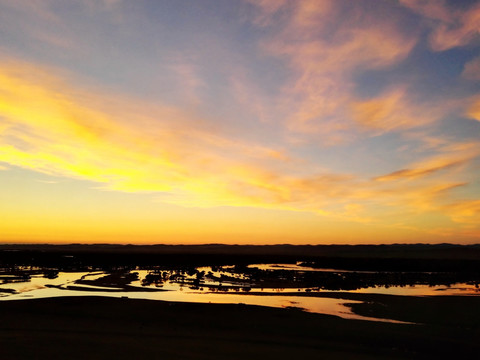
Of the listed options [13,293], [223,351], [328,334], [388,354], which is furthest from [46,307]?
[388,354]

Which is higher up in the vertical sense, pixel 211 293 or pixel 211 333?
pixel 211 293

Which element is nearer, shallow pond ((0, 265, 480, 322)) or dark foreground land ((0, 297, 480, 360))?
dark foreground land ((0, 297, 480, 360))

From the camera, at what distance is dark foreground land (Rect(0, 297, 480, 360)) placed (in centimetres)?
1510

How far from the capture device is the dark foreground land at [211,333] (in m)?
15.1

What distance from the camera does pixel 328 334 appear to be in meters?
19.5

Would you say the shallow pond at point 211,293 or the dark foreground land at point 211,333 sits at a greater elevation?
the shallow pond at point 211,293

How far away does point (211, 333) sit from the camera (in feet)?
63.3

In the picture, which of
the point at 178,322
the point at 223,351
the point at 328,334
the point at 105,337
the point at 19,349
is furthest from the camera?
the point at 178,322

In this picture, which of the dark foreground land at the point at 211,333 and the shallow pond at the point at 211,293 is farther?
the shallow pond at the point at 211,293

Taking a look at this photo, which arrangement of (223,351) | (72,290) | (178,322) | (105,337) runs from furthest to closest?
(72,290) → (178,322) → (105,337) → (223,351)

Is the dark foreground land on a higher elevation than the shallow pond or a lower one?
lower

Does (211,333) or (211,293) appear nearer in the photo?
(211,333)

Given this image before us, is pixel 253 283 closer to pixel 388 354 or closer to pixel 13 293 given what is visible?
pixel 13 293

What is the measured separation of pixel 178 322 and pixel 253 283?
71.4 feet
